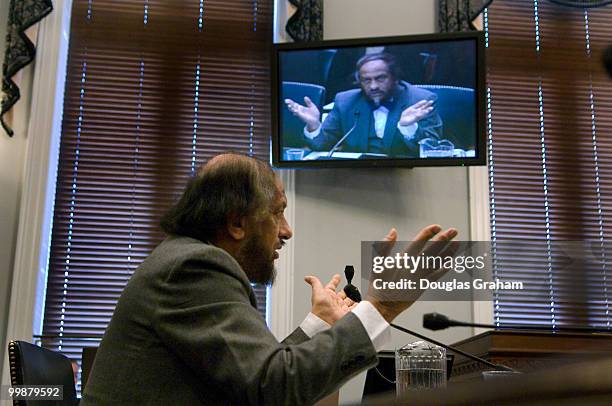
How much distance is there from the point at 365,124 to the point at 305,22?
2.11ft

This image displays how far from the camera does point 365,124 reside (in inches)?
168

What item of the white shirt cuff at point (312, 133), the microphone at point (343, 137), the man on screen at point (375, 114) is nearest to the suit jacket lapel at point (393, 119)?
the man on screen at point (375, 114)

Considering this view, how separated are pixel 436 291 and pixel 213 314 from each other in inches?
20.1

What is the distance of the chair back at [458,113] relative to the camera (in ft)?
13.6

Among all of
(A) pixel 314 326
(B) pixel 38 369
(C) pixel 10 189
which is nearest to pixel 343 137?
(C) pixel 10 189

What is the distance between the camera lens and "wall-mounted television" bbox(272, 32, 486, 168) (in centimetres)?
416

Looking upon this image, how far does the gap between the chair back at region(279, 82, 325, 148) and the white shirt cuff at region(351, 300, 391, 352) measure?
2632 millimetres

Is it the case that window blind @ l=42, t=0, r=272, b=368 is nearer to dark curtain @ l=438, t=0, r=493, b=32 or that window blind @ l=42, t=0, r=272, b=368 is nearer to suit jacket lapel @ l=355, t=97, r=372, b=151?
suit jacket lapel @ l=355, t=97, r=372, b=151

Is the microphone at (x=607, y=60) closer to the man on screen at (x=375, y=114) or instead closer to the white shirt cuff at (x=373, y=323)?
the white shirt cuff at (x=373, y=323)

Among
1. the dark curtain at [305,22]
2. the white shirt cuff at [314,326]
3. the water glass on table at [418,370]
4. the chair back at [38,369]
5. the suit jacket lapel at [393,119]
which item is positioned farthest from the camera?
the dark curtain at [305,22]

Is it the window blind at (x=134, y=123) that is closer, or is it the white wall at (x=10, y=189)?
the white wall at (x=10, y=189)

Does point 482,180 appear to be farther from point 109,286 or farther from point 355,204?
point 109,286

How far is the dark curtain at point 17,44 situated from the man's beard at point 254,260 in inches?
106

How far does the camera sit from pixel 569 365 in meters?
0.77
